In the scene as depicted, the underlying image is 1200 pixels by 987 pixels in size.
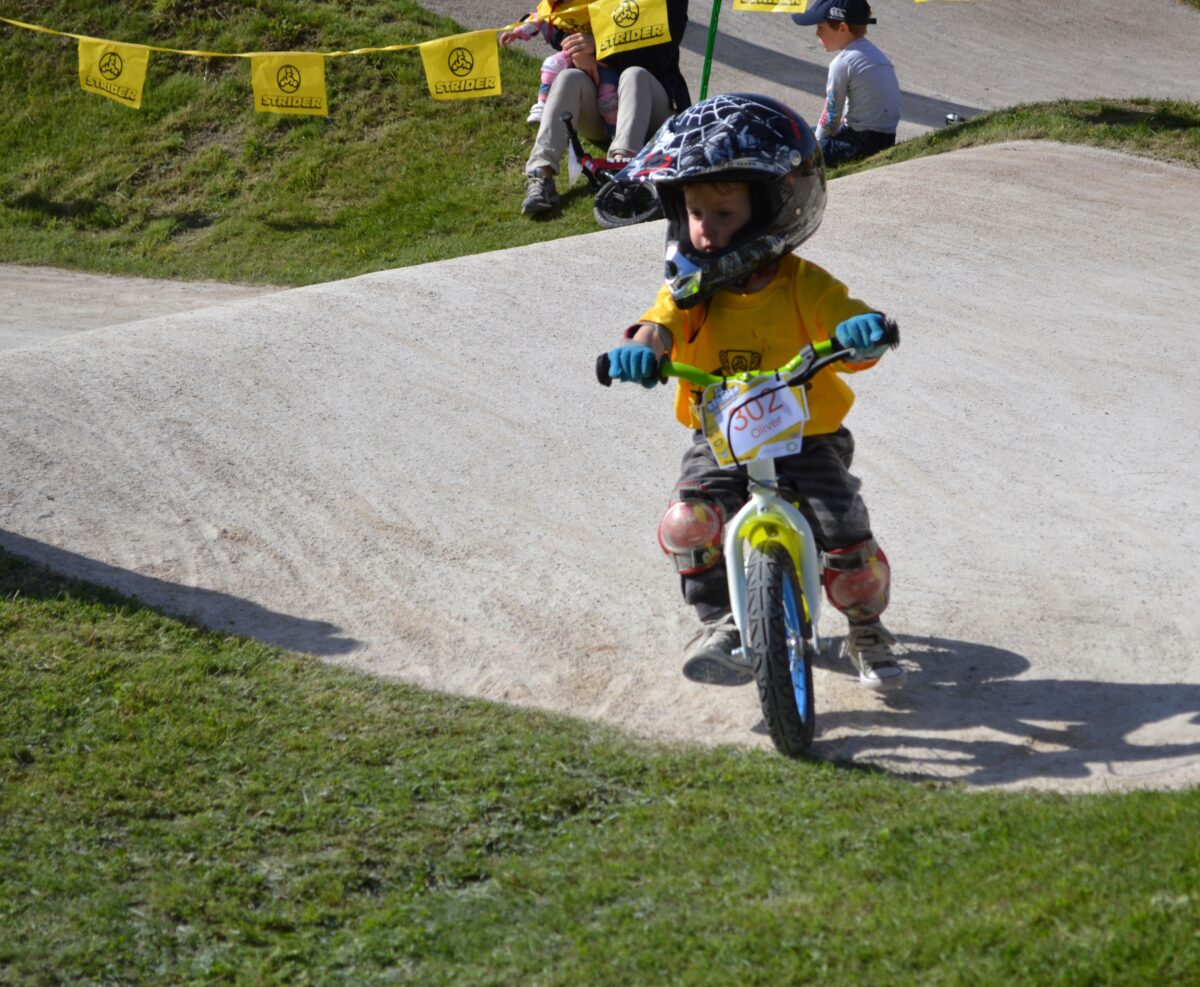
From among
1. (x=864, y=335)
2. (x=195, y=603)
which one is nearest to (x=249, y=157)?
(x=195, y=603)

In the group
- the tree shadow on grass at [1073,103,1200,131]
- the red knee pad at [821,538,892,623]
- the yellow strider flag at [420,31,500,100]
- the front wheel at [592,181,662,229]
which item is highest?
the tree shadow on grass at [1073,103,1200,131]

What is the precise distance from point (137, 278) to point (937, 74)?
356 inches

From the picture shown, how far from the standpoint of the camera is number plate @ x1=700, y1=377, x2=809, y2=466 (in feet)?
12.6

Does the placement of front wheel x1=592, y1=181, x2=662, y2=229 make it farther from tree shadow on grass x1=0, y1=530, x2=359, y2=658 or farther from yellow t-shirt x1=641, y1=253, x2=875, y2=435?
yellow t-shirt x1=641, y1=253, x2=875, y2=435

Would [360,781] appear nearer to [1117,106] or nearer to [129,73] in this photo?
[1117,106]

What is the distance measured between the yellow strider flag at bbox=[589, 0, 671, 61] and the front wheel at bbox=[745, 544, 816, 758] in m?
7.22

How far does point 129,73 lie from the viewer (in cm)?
1212

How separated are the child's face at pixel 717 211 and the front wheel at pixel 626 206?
582 centimetres

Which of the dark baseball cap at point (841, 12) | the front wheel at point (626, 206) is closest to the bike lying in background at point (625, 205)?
the front wheel at point (626, 206)

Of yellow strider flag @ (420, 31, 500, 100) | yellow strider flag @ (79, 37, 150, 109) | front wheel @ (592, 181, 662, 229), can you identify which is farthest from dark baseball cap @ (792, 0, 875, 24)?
yellow strider flag @ (79, 37, 150, 109)

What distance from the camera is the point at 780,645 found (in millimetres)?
3762

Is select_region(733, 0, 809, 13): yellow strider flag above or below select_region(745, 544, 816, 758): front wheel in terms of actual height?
above

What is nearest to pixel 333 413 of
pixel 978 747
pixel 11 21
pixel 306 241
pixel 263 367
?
pixel 263 367

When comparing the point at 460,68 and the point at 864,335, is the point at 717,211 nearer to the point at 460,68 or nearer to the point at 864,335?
the point at 864,335
